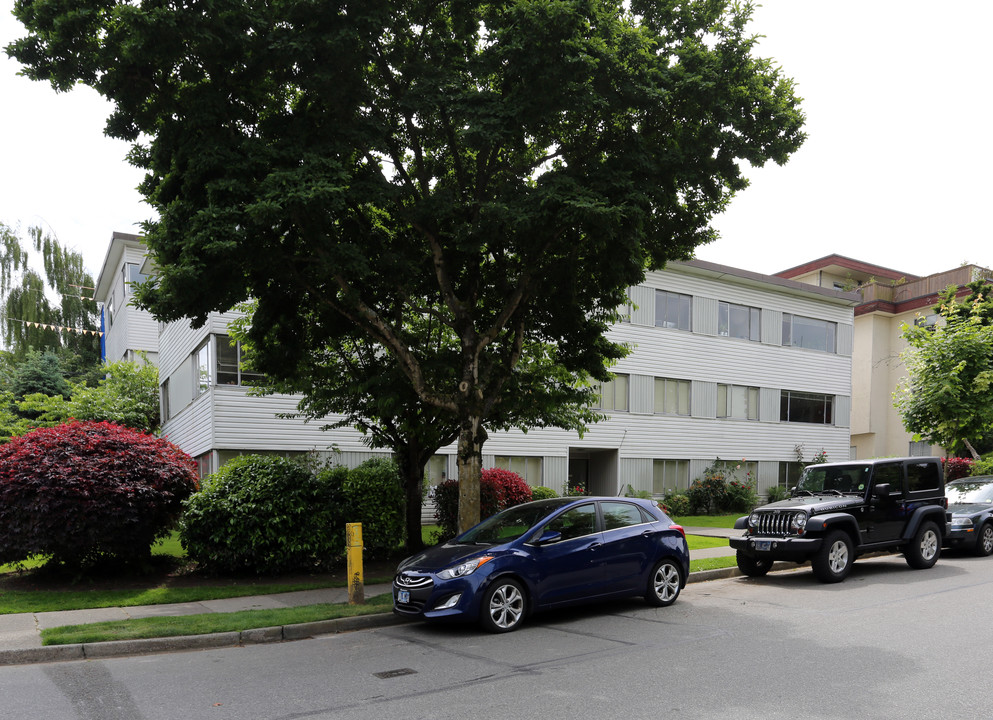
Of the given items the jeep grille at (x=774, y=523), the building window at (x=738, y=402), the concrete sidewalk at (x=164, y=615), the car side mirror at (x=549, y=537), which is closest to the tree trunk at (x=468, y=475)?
the concrete sidewalk at (x=164, y=615)

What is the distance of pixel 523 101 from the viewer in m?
10.4

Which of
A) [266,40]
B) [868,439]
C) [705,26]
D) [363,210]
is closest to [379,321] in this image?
[363,210]

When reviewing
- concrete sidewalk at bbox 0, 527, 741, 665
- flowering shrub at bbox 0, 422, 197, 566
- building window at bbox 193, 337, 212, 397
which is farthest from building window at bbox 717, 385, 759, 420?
flowering shrub at bbox 0, 422, 197, 566

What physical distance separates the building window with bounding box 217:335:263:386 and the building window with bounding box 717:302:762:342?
19.6 meters

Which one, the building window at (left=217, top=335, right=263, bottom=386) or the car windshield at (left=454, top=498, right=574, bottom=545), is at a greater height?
the building window at (left=217, top=335, right=263, bottom=386)

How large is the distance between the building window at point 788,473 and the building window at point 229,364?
23.7m

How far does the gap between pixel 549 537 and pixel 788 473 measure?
28361mm

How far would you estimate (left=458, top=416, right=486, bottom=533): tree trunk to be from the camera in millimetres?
11977

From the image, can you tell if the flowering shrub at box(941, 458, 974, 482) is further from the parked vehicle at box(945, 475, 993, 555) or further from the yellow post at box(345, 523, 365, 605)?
the yellow post at box(345, 523, 365, 605)

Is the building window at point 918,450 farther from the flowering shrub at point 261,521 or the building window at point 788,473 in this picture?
the flowering shrub at point 261,521

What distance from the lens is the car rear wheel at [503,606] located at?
27.9 ft

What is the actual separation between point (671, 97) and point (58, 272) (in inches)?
1424

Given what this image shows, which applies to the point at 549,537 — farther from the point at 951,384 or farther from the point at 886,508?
the point at 951,384

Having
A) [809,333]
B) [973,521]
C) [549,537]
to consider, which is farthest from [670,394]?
[549,537]
